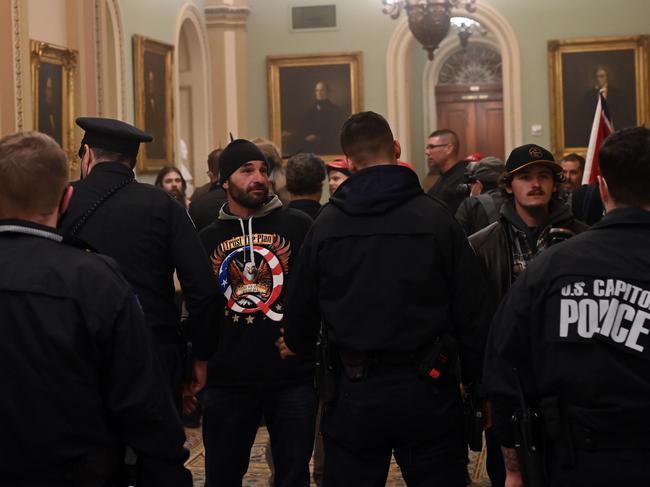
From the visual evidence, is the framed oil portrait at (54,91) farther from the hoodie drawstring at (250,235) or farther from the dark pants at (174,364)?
the dark pants at (174,364)

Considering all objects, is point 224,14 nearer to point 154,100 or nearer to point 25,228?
point 154,100

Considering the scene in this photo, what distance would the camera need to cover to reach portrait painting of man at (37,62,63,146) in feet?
35.6

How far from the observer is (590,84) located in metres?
17.1

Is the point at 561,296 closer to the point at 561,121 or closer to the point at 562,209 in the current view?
the point at 562,209

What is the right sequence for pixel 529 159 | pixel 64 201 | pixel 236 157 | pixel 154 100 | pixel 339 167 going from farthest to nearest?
pixel 154 100 < pixel 339 167 < pixel 236 157 < pixel 529 159 < pixel 64 201

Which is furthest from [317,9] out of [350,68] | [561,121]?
[561,121]

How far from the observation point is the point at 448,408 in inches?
155

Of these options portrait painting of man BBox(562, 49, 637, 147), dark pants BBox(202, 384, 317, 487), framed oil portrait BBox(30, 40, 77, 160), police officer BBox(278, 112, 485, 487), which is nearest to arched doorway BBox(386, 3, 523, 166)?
portrait painting of man BBox(562, 49, 637, 147)

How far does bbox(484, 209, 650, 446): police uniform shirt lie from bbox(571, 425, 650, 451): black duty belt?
0.01 m

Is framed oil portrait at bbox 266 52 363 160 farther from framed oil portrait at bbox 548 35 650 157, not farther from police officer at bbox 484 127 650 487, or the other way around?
police officer at bbox 484 127 650 487

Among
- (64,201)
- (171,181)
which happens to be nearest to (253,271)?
(64,201)

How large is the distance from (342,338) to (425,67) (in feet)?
62.3

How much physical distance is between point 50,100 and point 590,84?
8977 mm

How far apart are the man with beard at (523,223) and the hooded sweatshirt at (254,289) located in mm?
831
